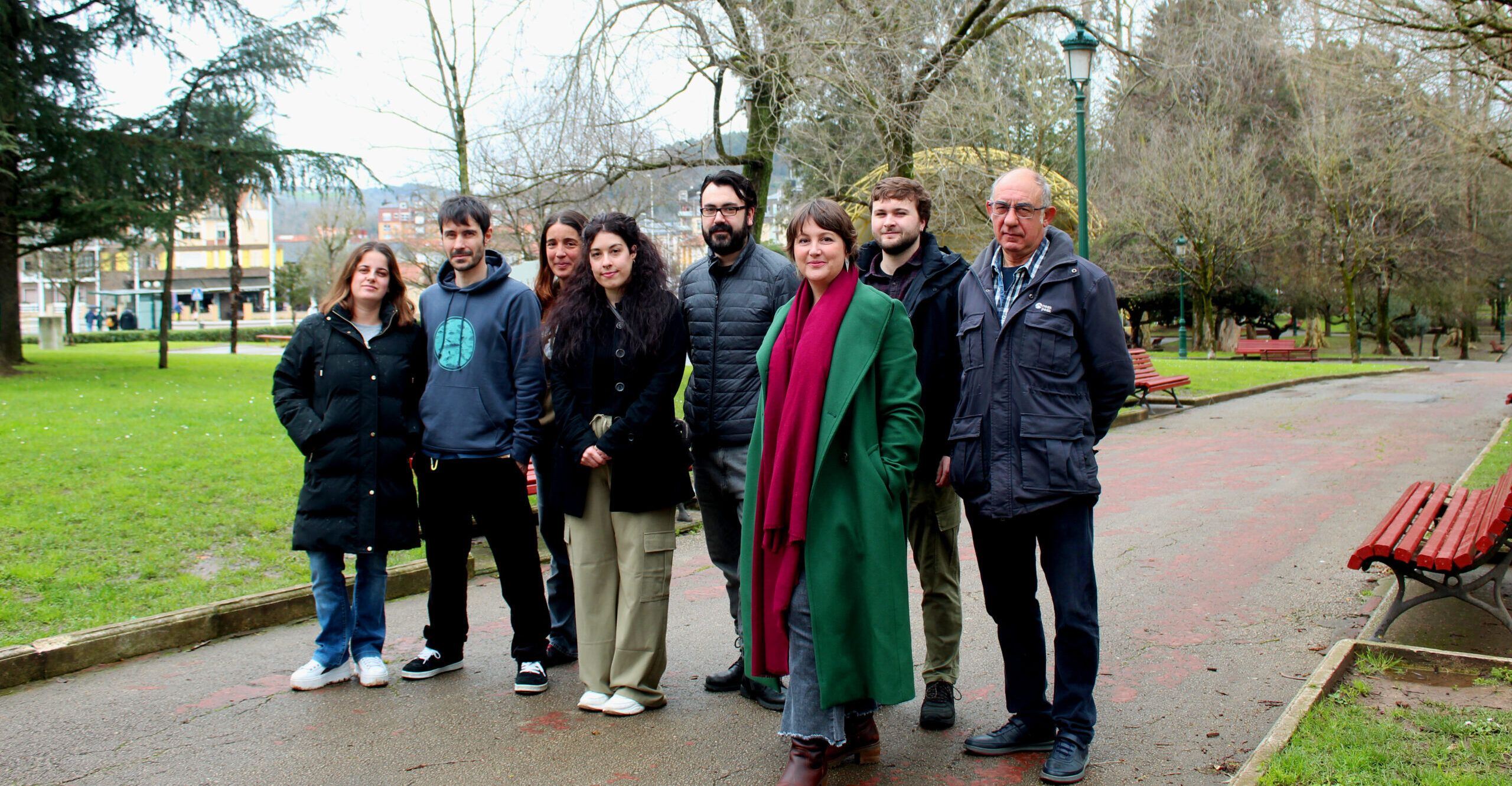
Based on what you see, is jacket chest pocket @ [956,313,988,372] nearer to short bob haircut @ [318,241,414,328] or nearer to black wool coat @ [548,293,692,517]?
black wool coat @ [548,293,692,517]

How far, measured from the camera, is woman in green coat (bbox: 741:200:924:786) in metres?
3.48

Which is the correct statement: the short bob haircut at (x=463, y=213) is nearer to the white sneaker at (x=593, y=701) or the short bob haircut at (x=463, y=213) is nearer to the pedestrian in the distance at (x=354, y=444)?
the pedestrian in the distance at (x=354, y=444)

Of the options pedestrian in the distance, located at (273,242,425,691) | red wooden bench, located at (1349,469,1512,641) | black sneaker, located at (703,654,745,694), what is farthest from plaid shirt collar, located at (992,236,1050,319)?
pedestrian in the distance, located at (273,242,425,691)

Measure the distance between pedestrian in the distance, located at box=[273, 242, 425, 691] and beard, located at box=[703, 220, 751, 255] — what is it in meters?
1.52

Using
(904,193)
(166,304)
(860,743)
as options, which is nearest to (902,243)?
(904,193)

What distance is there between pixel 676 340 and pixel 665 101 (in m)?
11.2

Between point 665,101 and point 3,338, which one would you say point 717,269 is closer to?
point 665,101

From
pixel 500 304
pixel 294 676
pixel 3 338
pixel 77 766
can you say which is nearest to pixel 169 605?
pixel 294 676

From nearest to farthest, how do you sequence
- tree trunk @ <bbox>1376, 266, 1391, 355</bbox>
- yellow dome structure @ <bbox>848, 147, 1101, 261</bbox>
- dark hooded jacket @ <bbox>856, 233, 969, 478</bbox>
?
dark hooded jacket @ <bbox>856, 233, 969, 478</bbox> → yellow dome structure @ <bbox>848, 147, 1101, 261</bbox> → tree trunk @ <bbox>1376, 266, 1391, 355</bbox>

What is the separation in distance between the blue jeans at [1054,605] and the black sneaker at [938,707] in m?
0.28

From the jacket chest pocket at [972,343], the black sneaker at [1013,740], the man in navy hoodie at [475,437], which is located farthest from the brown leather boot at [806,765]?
the man in navy hoodie at [475,437]

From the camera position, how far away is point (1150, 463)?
11078 millimetres

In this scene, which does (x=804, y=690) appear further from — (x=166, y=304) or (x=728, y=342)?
(x=166, y=304)

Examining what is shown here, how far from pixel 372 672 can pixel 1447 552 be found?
15.8 feet
